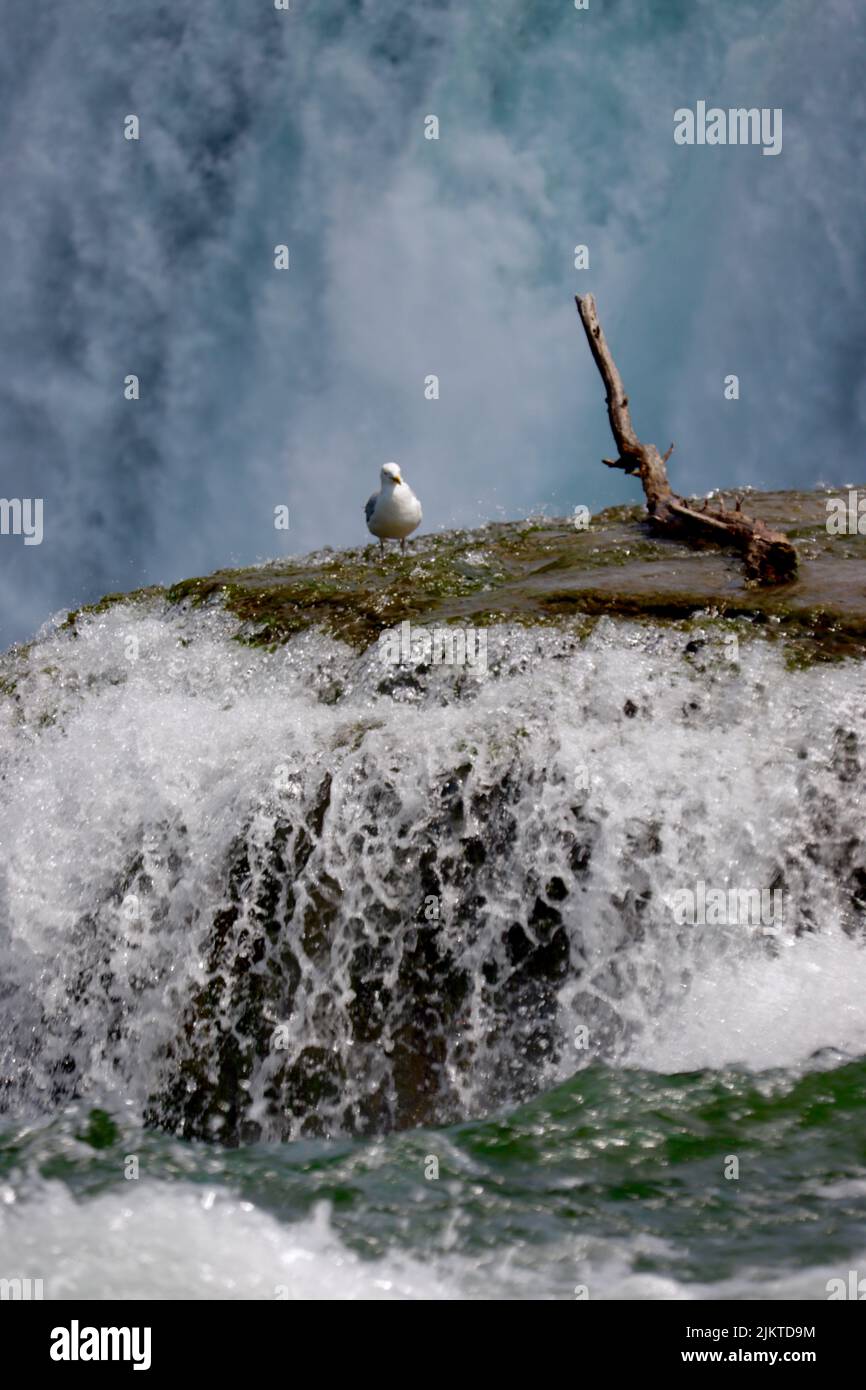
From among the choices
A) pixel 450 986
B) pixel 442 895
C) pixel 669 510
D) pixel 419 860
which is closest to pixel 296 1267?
pixel 450 986

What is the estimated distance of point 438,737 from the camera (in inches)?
292

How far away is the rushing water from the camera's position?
15.8 ft

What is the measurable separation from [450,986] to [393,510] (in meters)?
7.30

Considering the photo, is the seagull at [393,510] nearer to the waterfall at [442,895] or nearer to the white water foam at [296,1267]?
the waterfall at [442,895]

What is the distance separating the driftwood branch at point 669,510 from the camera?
31.7 ft

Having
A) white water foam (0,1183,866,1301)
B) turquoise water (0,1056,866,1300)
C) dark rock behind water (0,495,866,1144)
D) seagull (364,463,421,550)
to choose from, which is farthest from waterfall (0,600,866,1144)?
seagull (364,463,421,550)

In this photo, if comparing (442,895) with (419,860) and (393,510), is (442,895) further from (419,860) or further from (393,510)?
(393,510)

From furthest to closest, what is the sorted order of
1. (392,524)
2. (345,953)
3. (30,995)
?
(392,524) < (30,995) < (345,953)

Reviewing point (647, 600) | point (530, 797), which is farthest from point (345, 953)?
point (647, 600)

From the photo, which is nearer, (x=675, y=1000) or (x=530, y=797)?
(x=675, y=1000)

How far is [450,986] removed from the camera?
661 centimetres

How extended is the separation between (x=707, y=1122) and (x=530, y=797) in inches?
81.7

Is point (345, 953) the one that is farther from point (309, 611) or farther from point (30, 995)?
point (309, 611)
